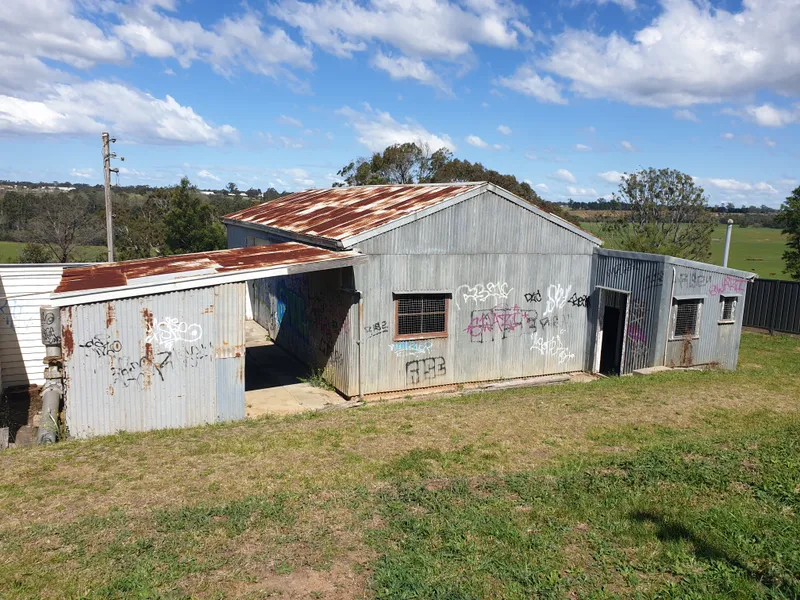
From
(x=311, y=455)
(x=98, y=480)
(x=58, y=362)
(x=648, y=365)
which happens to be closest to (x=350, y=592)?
(x=311, y=455)

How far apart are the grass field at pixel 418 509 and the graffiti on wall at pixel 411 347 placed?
243 cm

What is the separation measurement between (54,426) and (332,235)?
6.20 m

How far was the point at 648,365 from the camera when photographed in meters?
14.3

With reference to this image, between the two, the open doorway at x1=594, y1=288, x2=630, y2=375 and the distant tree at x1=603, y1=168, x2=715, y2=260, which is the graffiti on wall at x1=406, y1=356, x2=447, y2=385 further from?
the distant tree at x1=603, y1=168, x2=715, y2=260

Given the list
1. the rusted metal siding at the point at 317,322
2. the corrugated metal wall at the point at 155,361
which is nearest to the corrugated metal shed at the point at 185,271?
the corrugated metal wall at the point at 155,361

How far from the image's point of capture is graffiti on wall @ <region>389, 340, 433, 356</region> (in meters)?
12.6

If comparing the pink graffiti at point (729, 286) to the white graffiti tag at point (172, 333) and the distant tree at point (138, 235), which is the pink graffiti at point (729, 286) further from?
the distant tree at point (138, 235)

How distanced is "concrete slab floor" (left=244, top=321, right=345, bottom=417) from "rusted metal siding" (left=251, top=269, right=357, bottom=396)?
1.07ft

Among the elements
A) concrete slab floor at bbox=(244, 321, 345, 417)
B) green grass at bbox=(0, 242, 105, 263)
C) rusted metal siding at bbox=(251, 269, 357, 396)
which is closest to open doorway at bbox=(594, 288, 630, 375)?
rusted metal siding at bbox=(251, 269, 357, 396)

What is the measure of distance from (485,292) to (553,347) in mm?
2644

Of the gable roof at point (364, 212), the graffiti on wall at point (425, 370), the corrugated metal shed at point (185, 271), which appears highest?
the gable roof at point (364, 212)

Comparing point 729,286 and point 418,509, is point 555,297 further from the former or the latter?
point 418,509

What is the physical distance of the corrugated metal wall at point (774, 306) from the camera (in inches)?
825

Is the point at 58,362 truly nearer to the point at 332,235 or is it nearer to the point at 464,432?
the point at 332,235
